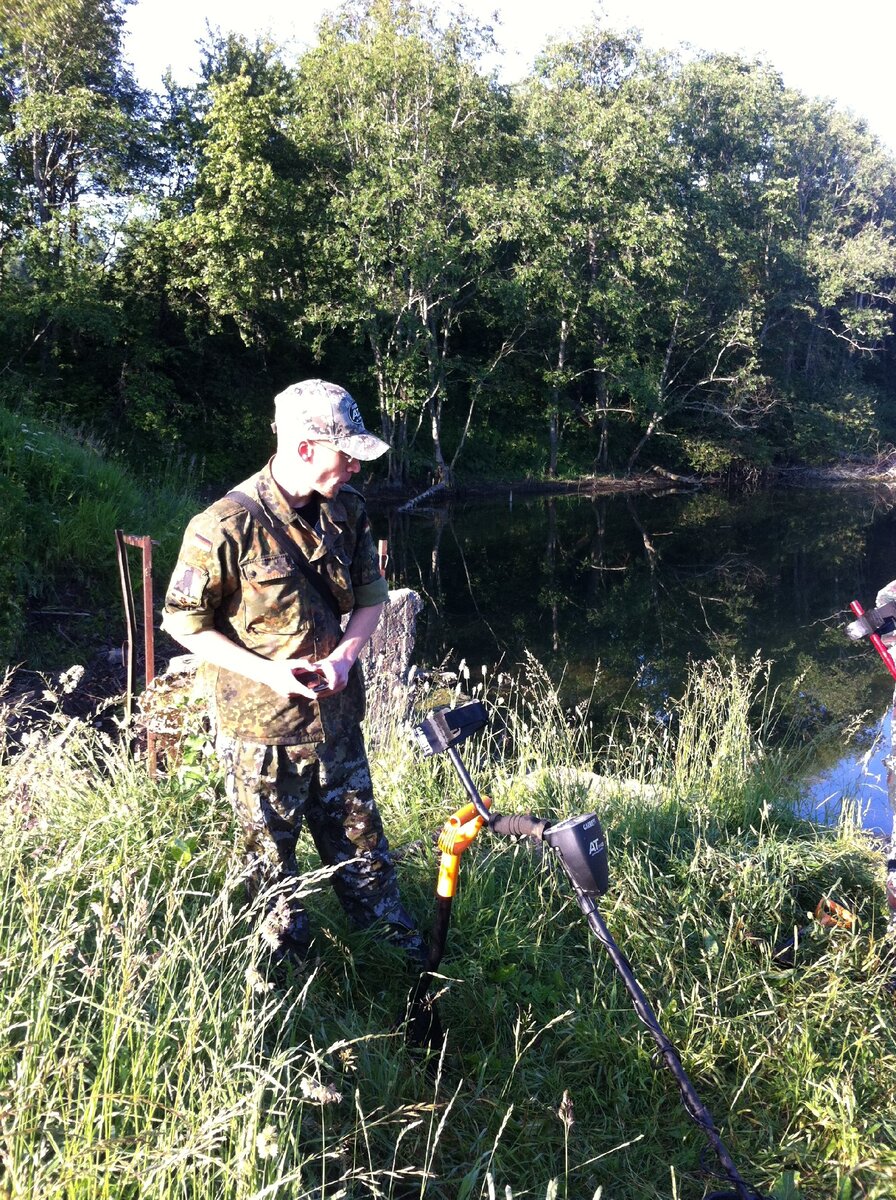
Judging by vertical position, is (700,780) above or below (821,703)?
above

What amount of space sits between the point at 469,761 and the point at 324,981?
2.24 meters

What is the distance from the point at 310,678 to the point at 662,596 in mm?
12485

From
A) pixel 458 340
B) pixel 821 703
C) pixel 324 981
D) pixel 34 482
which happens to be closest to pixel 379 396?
pixel 458 340

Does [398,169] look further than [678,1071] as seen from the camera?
Yes

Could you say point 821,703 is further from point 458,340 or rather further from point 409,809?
point 458,340

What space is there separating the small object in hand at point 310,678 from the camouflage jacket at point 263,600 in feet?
0.31

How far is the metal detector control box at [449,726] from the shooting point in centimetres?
255

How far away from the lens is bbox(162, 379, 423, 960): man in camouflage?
8.44ft

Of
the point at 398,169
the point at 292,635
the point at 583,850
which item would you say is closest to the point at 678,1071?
the point at 583,850

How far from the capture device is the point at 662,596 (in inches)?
573

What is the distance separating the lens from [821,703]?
909 cm

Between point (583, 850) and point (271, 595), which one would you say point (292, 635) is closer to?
point (271, 595)

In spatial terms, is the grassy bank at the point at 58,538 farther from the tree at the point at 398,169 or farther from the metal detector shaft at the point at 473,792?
the tree at the point at 398,169

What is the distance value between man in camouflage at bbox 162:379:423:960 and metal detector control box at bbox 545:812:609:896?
29.4 inches
